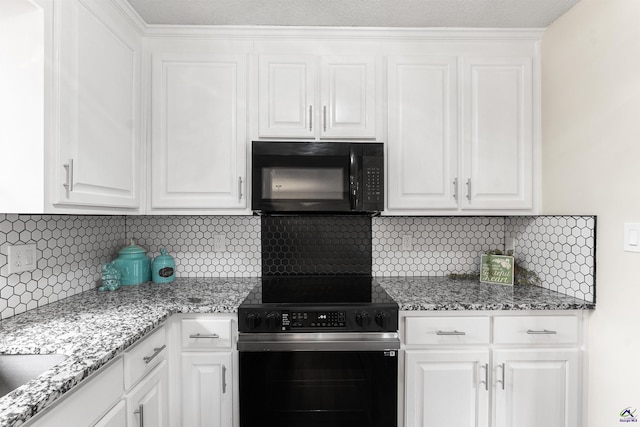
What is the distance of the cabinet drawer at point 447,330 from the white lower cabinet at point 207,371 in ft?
2.86

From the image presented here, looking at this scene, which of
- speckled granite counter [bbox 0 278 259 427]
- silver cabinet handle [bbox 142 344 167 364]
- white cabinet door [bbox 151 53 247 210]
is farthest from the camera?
white cabinet door [bbox 151 53 247 210]

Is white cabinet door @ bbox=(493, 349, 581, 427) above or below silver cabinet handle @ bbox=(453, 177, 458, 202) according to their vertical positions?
below

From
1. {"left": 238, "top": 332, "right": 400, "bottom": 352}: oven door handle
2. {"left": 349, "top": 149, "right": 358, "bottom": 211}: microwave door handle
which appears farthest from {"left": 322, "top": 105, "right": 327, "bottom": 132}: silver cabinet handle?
{"left": 238, "top": 332, "right": 400, "bottom": 352}: oven door handle

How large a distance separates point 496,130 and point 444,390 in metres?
1.46

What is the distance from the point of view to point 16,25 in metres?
1.14

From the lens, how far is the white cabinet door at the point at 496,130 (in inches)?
75.9

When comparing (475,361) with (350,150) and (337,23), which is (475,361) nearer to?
(350,150)

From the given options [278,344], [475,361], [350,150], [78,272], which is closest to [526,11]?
[350,150]

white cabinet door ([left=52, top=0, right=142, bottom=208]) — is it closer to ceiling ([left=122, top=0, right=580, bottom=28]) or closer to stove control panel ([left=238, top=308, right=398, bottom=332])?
ceiling ([left=122, top=0, right=580, bottom=28])

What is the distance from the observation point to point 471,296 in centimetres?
174

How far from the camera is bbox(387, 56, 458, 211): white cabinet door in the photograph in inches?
75.2

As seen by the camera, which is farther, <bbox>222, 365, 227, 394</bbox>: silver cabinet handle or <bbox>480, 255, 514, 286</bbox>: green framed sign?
<bbox>480, 255, 514, 286</bbox>: green framed sign

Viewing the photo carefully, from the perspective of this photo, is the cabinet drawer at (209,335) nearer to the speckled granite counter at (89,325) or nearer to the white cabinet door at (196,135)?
the speckled granite counter at (89,325)

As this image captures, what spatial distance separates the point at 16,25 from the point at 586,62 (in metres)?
2.44
